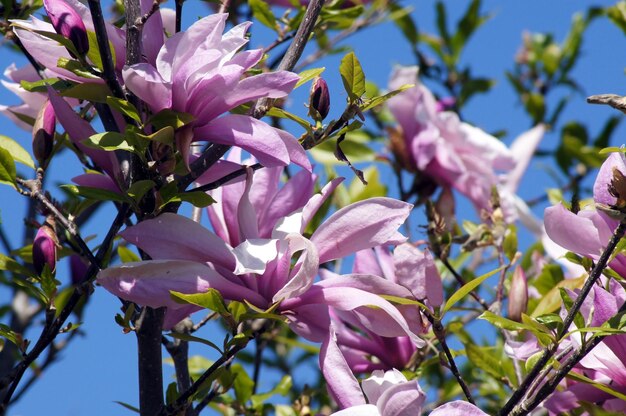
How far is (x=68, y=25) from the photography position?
3.96 ft


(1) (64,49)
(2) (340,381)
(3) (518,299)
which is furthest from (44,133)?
(3) (518,299)

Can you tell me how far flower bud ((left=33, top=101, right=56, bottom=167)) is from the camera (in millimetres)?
1414

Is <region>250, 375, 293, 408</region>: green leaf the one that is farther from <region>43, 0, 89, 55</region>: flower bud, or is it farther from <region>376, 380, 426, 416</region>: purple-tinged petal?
<region>43, 0, 89, 55</region>: flower bud

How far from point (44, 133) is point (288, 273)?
43cm

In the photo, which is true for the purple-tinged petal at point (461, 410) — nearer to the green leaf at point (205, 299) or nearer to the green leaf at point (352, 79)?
the green leaf at point (205, 299)

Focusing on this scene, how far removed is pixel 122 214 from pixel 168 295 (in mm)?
173

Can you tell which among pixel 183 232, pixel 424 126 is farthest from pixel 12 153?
pixel 424 126

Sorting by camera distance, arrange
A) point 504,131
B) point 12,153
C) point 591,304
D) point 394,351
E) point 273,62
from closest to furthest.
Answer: point 591,304, point 12,153, point 394,351, point 273,62, point 504,131

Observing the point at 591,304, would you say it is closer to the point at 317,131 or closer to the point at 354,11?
the point at 317,131

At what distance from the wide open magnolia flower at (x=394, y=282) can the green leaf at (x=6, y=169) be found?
509mm

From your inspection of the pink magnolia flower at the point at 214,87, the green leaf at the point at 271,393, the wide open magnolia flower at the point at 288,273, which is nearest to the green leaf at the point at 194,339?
the wide open magnolia flower at the point at 288,273

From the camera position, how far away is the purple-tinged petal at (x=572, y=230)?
1327 mm

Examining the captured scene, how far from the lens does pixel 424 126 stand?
2.46 m

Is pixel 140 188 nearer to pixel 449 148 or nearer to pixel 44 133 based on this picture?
pixel 44 133
